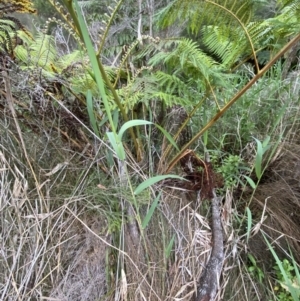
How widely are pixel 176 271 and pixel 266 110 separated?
0.56 m

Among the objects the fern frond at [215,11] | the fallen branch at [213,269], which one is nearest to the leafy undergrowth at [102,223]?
the fallen branch at [213,269]

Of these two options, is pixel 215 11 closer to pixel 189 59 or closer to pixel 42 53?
pixel 189 59

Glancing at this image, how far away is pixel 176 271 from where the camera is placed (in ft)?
2.51

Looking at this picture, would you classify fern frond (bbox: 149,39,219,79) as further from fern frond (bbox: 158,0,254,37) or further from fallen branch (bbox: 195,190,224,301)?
fallen branch (bbox: 195,190,224,301)

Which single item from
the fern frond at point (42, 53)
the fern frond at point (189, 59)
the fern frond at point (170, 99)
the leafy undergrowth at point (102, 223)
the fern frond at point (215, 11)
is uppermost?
the fern frond at point (215, 11)

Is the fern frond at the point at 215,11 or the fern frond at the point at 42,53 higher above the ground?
the fern frond at the point at 215,11

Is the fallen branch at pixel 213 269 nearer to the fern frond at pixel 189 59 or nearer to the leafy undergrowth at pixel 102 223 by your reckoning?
the leafy undergrowth at pixel 102 223

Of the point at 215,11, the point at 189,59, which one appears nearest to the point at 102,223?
the point at 189,59

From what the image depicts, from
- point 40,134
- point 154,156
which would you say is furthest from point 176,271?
point 40,134

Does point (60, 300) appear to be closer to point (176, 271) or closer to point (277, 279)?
point (176, 271)

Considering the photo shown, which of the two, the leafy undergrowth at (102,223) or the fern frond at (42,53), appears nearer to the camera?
the leafy undergrowth at (102,223)

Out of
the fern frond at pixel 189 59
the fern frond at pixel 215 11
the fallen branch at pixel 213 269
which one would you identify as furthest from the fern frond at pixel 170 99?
the fallen branch at pixel 213 269

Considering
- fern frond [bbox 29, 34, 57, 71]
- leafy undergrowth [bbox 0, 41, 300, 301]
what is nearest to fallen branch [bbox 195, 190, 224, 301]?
leafy undergrowth [bbox 0, 41, 300, 301]

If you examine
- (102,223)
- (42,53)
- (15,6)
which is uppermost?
(15,6)
